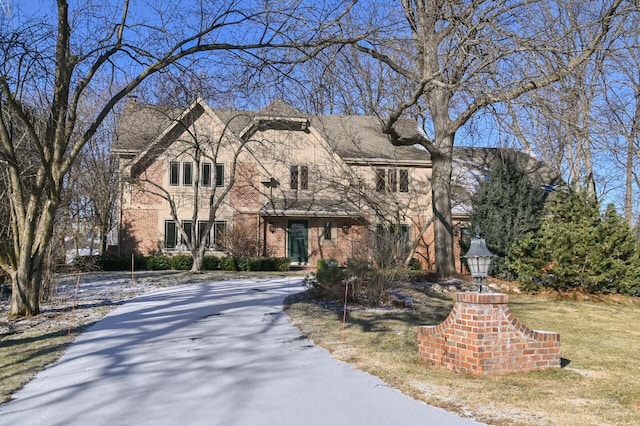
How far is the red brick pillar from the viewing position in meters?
6.39

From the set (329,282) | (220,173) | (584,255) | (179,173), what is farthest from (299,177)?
(584,255)

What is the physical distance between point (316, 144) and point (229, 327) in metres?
17.4

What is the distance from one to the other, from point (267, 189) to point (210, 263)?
4.61m

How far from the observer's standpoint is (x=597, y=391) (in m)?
5.90

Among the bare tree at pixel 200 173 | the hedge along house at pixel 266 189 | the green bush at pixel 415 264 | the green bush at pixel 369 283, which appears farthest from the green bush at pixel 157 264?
the green bush at pixel 369 283

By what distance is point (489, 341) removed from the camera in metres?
6.40

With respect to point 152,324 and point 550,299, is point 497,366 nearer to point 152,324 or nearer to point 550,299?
point 152,324

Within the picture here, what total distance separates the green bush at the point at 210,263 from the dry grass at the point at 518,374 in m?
11.0

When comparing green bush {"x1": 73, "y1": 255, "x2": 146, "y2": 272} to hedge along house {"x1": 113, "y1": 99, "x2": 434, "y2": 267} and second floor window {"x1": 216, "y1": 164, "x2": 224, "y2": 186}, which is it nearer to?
hedge along house {"x1": 113, "y1": 99, "x2": 434, "y2": 267}

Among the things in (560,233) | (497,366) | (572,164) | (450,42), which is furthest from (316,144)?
(497,366)

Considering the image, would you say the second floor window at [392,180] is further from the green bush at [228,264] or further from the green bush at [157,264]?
the green bush at [157,264]

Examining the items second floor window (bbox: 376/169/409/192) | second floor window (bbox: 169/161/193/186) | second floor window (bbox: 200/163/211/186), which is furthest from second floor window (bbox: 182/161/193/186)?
second floor window (bbox: 376/169/409/192)

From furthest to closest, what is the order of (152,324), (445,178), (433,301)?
(445,178) → (433,301) → (152,324)

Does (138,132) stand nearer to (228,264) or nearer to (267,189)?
(267,189)
